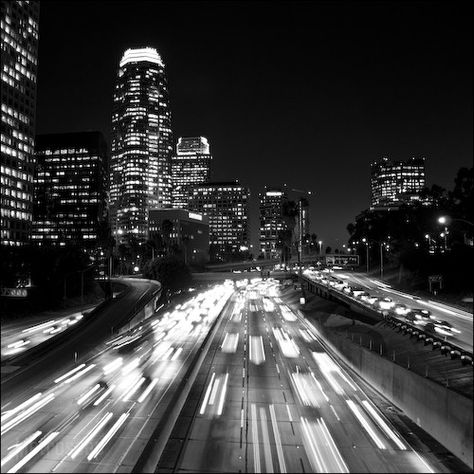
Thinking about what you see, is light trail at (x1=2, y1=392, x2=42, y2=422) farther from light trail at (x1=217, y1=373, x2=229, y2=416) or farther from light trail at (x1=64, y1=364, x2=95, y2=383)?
light trail at (x1=217, y1=373, x2=229, y2=416)

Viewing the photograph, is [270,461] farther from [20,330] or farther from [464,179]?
[464,179]

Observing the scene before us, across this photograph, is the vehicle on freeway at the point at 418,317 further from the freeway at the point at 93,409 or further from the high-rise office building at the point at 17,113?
the high-rise office building at the point at 17,113

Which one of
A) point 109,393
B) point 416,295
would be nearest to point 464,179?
point 416,295

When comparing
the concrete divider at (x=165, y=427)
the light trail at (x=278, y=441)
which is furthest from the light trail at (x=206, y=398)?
the light trail at (x=278, y=441)

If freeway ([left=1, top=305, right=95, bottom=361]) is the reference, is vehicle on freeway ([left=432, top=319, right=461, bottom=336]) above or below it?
above

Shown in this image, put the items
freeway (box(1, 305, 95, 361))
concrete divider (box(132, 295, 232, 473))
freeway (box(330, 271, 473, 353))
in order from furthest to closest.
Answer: freeway (box(1, 305, 95, 361))
freeway (box(330, 271, 473, 353))
concrete divider (box(132, 295, 232, 473))

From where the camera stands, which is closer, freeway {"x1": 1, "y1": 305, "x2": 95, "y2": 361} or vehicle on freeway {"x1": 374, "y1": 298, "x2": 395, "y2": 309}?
freeway {"x1": 1, "y1": 305, "x2": 95, "y2": 361}

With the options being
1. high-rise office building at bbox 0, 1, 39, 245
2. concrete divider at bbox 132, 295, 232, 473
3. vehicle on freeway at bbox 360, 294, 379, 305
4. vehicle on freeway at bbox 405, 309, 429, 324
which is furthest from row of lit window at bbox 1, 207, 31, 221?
vehicle on freeway at bbox 405, 309, 429, 324

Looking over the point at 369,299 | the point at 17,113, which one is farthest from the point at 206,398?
the point at 17,113
